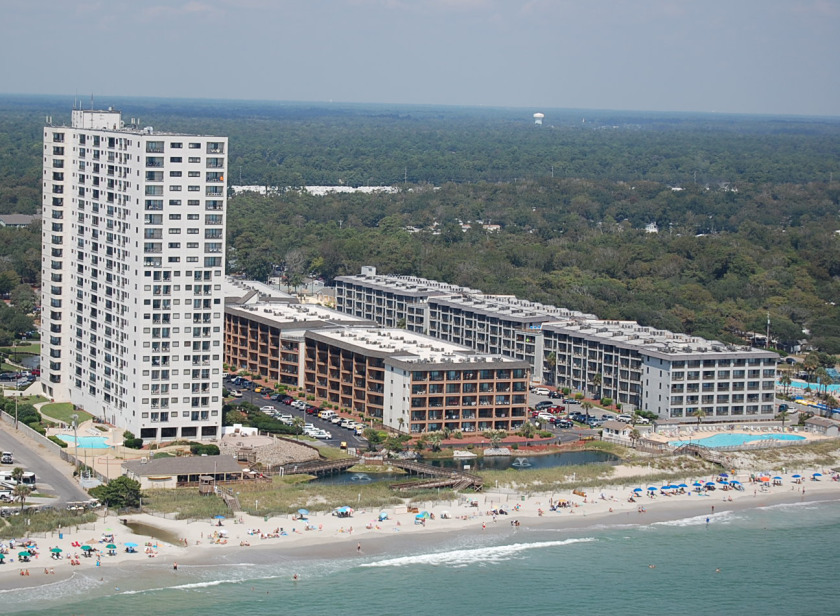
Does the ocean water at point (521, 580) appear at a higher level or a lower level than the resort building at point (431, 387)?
lower

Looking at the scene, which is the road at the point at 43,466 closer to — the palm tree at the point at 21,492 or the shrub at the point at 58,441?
the shrub at the point at 58,441

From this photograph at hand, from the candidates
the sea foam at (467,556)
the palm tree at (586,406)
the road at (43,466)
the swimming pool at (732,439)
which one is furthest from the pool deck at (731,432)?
the road at (43,466)

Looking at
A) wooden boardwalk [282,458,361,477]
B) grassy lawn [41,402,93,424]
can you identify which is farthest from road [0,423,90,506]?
wooden boardwalk [282,458,361,477]

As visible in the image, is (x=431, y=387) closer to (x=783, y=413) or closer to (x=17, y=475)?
(x=783, y=413)

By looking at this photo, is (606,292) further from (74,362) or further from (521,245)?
(74,362)

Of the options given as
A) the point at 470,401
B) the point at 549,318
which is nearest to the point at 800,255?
the point at 549,318

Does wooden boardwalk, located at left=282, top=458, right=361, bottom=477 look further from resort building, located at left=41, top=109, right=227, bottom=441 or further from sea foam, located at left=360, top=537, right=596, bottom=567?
sea foam, located at left=360, top=537, right=596, bottom=567
